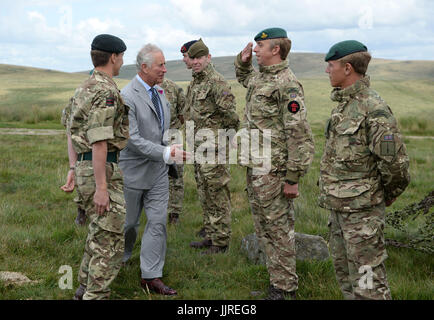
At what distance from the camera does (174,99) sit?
772cm

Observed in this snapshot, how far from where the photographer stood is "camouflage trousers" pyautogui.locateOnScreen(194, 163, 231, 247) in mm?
5973

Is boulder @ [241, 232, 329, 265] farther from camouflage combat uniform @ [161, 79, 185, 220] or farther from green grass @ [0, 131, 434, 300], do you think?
camouflage combat uniform @ [161, 79, 185, 220]

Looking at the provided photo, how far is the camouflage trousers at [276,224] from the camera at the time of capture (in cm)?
433

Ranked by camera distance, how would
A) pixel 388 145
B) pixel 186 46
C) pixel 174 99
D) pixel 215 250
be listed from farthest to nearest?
pixel 174 99 < pixel 186 46 < pixel 215 250 < pixel 388 145

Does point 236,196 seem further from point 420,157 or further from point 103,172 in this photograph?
point 420,157

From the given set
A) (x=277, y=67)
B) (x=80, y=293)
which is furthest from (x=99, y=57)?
(x=80, y=293)

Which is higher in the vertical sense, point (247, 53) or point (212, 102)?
point (247, 53)

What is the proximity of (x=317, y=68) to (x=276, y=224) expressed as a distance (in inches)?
4838

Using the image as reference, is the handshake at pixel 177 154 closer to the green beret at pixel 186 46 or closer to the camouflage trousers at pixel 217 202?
the camouflage trousers at pixel 217 202

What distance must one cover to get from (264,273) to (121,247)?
1703 millimetres

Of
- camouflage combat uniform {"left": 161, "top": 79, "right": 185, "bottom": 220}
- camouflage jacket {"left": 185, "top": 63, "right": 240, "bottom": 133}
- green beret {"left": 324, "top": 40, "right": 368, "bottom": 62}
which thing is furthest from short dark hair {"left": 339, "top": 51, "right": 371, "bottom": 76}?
camouflage combat uniform {"left": 161, "top": 79, "right": 185, "bottom": 220}

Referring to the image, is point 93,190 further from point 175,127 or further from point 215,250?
point 175,127
